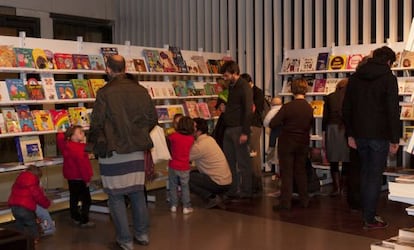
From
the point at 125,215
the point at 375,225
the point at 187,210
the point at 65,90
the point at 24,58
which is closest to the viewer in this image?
the point at 125,215

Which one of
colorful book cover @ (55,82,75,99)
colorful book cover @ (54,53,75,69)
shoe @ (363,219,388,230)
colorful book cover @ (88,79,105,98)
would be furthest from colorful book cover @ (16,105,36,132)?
shoe @ (363,219,388,230)

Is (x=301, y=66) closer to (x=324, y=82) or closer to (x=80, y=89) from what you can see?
(x=324, y=82)

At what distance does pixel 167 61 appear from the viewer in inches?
313

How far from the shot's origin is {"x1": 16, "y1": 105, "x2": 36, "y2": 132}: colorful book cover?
5.97 meters

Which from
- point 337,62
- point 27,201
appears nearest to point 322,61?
point 337,62

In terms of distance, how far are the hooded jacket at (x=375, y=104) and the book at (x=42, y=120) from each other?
130 inches

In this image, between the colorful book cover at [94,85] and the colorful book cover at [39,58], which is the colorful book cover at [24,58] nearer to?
the colorful book cover at [39,58]

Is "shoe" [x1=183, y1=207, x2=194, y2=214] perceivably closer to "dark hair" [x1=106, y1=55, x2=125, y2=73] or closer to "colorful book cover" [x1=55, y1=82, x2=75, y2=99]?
"colorful book cover" [x1=55, y1=82, x2=75, y2=99]

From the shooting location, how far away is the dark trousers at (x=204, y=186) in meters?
6.31

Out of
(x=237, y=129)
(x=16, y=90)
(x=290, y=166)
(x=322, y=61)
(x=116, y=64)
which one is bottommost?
(x=290, y=166)

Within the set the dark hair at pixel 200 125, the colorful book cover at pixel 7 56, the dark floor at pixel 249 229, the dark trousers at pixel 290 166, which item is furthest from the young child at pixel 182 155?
the colorful book cover at pixel 7 56

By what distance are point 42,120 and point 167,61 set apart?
92.7 inches

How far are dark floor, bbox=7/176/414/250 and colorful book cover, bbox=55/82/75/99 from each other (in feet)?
4.49

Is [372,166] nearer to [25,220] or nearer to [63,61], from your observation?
[25,220]
